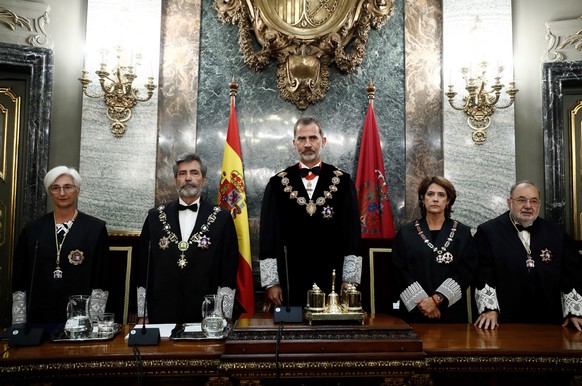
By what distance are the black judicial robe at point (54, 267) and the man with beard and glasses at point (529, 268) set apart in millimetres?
2375

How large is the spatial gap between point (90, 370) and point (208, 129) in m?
2.86

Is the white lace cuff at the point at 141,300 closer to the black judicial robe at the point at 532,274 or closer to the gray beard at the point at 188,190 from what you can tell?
the gray beard at the point at 188,190

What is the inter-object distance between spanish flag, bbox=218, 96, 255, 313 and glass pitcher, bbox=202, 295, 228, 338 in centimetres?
171

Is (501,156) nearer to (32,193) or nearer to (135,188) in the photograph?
(135,188)

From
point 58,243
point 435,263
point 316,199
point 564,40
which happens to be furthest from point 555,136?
point 58,243

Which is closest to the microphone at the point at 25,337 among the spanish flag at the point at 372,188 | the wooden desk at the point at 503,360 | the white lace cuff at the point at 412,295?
the wooden desk at the point at 503,360

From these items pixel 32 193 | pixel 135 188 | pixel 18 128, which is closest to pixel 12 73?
pixel 18 128

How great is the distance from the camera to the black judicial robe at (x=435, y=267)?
133 inches

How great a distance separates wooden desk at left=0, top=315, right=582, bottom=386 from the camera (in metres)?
2.16

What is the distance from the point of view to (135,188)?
455 centimetres

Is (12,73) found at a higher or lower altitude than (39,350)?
higher

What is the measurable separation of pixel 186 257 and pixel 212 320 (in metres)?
0.93

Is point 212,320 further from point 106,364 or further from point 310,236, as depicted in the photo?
point 310,236

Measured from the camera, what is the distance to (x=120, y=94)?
14.8ft
